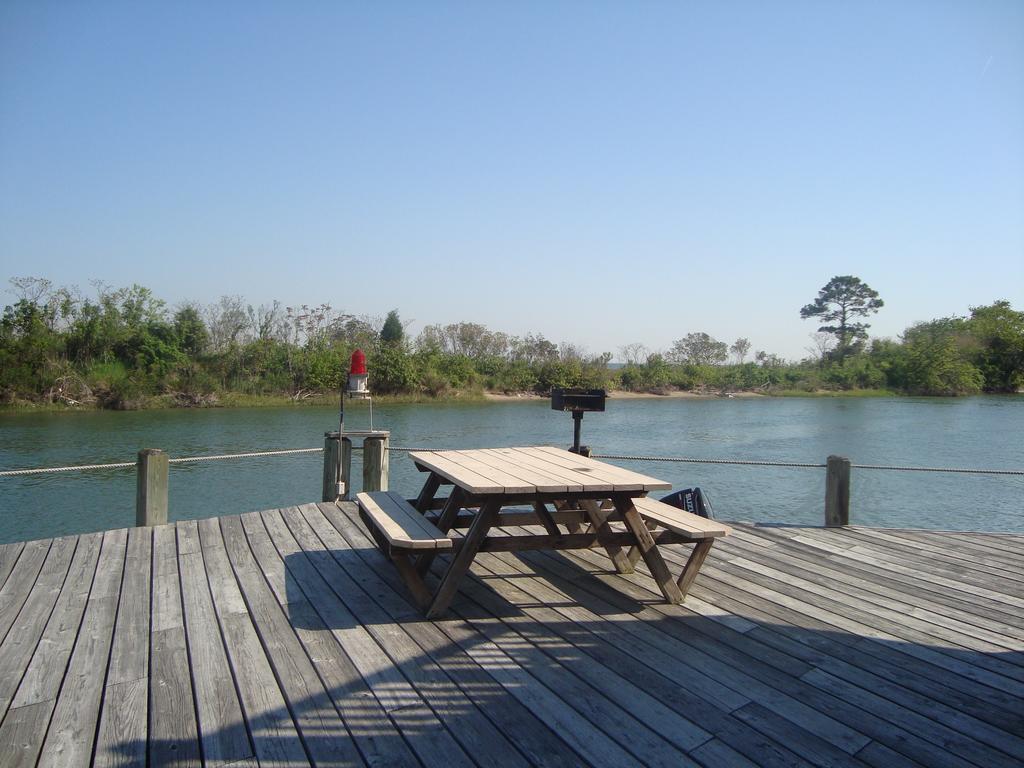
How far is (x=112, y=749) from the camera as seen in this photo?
67.6 inches

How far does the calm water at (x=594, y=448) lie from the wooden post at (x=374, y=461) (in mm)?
4658

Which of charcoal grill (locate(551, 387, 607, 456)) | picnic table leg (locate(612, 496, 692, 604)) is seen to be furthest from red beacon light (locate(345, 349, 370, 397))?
picnic table leg (locate(612, 496, 692, 604))

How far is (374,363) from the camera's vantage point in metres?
26.5

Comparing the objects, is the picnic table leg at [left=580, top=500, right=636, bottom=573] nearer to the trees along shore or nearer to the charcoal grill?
the charcoal grill

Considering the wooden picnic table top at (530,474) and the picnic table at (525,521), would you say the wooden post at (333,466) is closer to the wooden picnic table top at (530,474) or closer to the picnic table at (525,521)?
the wooden picnic table top at (530,474)

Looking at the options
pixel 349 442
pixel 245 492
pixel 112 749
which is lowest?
pixel 245 492

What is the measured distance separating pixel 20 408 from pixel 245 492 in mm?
13491

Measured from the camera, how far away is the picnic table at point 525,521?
8.64 feet

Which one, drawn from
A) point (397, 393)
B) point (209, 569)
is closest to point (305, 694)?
point (209, 569)

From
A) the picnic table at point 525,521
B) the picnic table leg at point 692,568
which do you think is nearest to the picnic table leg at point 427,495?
the picnic table at point 525,521

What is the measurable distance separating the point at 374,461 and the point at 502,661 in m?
2.69

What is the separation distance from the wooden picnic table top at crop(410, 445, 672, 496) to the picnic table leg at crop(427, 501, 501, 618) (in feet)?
0.26

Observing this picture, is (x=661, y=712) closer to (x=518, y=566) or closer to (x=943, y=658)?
(x=943, y=658)

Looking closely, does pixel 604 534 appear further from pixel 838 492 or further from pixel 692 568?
pixel 838 492
